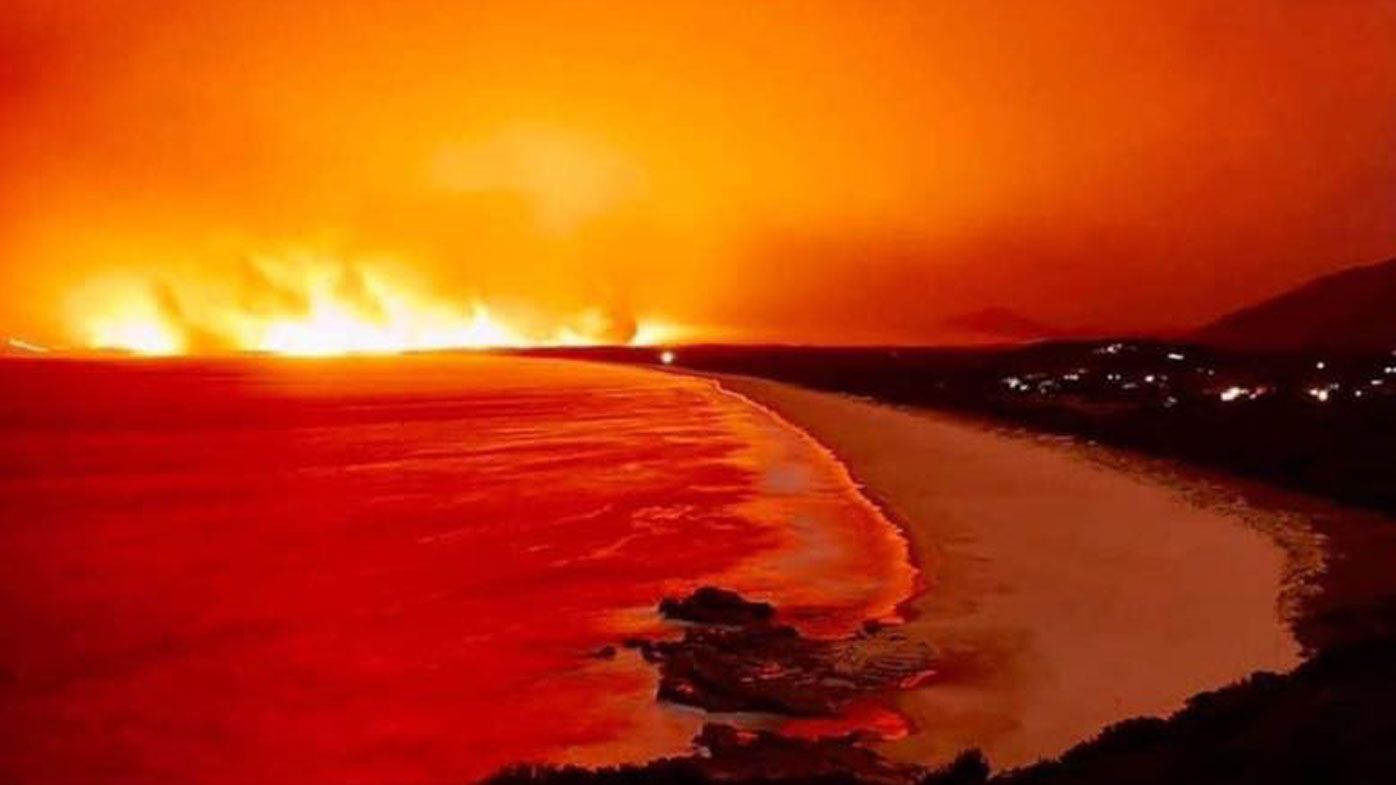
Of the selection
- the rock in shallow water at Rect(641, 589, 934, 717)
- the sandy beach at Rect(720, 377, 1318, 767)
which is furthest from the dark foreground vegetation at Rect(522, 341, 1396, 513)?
the rock in shallow water at Rect(641, 589, 934, 717)

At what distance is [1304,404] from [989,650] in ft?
193

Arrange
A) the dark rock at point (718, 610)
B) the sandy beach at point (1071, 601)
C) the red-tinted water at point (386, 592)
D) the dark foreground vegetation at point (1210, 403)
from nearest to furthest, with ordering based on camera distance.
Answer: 1. the sandy beach at point (1071, 601)
2. the red-tinted water at point (386, 592)
3. the dark rock at point (718, 610)
4. the dark foreground vegetation at point (1210, 403)

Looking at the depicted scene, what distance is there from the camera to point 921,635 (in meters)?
22.2

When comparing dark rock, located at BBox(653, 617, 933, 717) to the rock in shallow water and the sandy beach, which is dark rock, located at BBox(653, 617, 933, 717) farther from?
the sandy beach

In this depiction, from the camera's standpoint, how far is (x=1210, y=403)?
245 ft

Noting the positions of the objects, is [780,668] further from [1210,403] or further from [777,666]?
[1210,403]

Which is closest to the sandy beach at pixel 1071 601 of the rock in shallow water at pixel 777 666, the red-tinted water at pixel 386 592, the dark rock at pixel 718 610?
the rock in shallow water at pixel 777 666

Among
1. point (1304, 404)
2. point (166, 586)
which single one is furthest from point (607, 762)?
point (1304, 404)

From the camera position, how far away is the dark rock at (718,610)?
2258 cm

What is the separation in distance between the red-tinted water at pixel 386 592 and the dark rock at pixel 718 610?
1.97 feet

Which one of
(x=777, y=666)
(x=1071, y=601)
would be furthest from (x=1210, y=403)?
(x=777, y=666)

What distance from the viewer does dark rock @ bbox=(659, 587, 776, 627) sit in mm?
22578

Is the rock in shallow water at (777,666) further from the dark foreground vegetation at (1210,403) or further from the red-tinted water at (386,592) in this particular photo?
the dark foreground vegetation at (1210,403)

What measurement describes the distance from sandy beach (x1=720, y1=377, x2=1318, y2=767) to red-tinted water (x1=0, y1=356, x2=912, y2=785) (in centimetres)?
212
